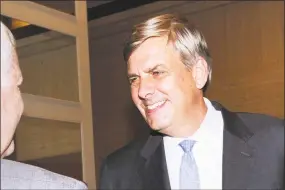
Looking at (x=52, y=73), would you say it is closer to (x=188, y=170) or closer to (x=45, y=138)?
(x=45, y=138)

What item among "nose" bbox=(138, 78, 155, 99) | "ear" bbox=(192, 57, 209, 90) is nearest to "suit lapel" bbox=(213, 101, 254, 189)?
"ear" bbox=(192, 57, 209, 90)

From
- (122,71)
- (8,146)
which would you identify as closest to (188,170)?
(8,146)

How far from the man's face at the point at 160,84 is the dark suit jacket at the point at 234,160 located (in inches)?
5.1

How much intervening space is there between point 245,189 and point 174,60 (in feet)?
1.16

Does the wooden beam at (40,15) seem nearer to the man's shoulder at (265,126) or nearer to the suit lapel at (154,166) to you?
the suit lapel at (154,166)

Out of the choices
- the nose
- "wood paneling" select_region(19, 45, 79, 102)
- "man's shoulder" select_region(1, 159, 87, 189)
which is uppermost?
"wood paneling" select_region(19, 45, 79, 102)

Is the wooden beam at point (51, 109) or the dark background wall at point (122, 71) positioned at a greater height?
the dark background wall at point (122, 71)

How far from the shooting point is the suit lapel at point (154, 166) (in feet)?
4.83

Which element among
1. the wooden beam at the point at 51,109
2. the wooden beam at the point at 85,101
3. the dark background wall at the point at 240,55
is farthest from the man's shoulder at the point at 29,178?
the dark background wall at the point at 240,55

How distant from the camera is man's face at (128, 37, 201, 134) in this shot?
1.43m

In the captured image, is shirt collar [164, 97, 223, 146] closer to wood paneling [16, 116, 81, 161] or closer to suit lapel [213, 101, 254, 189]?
suit lapel [213, 101, 254, 189]

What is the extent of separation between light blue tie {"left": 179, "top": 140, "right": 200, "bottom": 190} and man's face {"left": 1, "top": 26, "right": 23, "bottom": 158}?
2.07ft

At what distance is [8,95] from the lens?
32.9 inches

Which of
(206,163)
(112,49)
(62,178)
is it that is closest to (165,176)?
(206,163)
